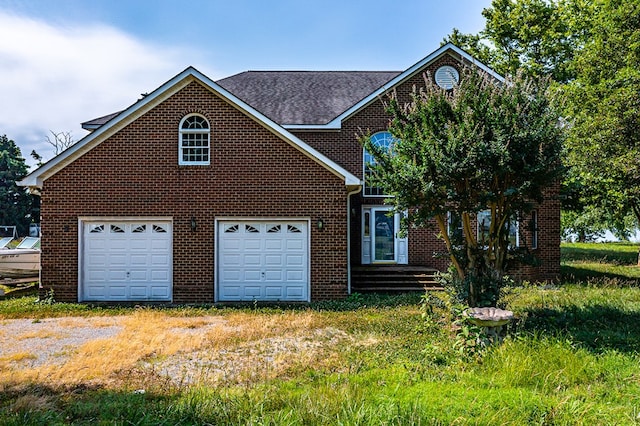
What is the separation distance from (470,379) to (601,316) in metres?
5.36

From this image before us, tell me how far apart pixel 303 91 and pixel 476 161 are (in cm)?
1210

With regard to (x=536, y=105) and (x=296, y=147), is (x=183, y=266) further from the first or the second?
(x=536, y=105)

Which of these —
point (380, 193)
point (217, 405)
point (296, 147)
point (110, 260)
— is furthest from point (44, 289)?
point (380, 193)

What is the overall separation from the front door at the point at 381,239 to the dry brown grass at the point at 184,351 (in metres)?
6.26

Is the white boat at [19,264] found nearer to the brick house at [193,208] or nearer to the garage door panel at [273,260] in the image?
the brick house at [193,208]

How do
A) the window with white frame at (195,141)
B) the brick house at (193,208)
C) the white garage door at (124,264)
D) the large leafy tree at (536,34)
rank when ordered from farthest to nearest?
the large leafy tree at (536,34)
the window with white frame at (195,141)
the white garage door at (124,264)
the brick house at (193,208)

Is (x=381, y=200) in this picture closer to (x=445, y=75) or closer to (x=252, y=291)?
(x=445, y=75)

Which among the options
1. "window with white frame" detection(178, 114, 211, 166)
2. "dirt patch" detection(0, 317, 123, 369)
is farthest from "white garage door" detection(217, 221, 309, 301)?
"dirt patch" detection(0, 317, 123, 369)

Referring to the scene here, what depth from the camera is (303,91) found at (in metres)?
19.1

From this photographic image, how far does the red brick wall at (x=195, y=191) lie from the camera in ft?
41.7

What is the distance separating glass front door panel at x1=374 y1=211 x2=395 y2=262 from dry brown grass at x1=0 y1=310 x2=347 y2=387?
253 inches

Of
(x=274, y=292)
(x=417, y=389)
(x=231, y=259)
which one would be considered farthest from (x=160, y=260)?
(x=417, y=389)

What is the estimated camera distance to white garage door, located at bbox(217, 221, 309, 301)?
1295 cm

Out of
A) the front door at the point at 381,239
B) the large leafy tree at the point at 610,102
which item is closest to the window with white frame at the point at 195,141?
the front door at the point at 381,239
